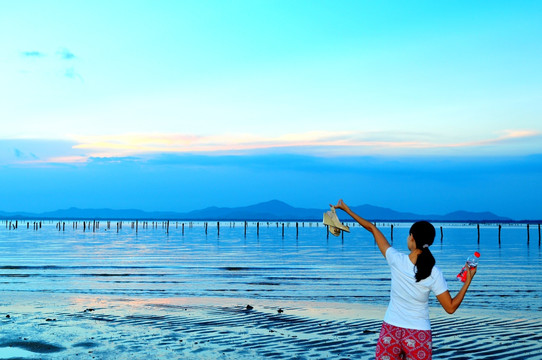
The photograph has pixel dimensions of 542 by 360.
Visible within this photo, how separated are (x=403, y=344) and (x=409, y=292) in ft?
1.52

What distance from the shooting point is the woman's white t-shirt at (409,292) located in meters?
4.87

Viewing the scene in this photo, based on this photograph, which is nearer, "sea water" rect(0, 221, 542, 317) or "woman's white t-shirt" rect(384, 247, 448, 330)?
"woman's white t-shirt" rect(384, 247, 448, 330)

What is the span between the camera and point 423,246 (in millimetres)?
4871

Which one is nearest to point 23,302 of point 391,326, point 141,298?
point 141,298

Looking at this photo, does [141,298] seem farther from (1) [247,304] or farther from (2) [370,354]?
(2) [370,354]

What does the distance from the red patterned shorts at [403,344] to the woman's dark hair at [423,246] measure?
20.2 inches

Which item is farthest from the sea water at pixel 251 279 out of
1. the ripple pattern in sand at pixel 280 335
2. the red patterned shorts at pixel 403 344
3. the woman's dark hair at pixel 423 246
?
the woman's dark hair at pixel 423 246

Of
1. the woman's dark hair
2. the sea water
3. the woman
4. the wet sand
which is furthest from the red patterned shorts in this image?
the sea water

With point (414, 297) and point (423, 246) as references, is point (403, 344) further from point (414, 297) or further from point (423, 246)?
point (423, 246)

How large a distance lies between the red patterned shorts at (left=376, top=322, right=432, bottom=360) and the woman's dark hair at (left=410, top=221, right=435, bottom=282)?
512 mm

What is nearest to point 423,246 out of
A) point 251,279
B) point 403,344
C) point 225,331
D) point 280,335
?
point 403,344

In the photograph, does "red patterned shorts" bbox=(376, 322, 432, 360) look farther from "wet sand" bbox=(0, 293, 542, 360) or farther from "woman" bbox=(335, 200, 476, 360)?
"wet sand" bbox=(0, 293, 542, 360)

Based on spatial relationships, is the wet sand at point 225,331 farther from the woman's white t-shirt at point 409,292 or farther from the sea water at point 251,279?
the woman's white t-shirt at point 409,292

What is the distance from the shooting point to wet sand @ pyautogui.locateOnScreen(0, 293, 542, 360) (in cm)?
1058
